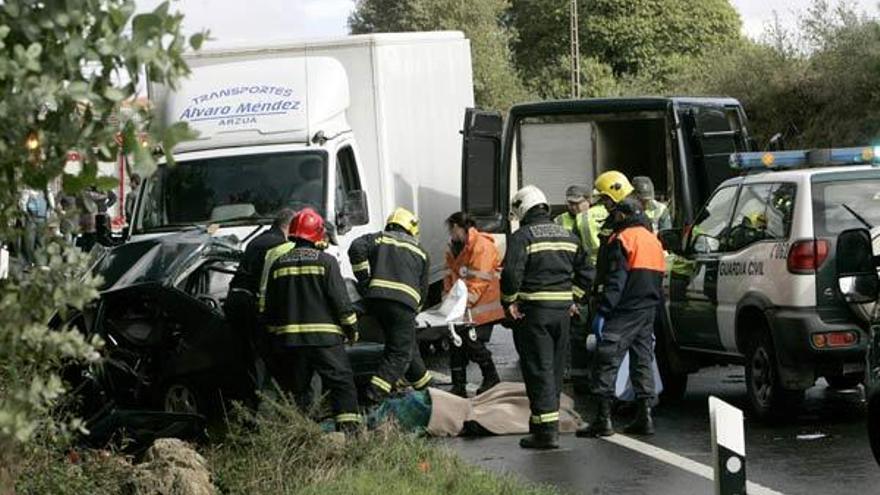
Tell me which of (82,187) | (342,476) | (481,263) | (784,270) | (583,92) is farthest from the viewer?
(583,92)

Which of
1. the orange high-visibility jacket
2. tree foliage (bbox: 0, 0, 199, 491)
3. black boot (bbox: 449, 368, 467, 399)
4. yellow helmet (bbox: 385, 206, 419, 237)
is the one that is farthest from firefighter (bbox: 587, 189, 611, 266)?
tree foliage (bbox: 0, 0, 199, 491)

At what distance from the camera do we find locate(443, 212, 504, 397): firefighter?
50.7 feet

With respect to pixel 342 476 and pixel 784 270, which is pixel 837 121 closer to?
pixel 784 270

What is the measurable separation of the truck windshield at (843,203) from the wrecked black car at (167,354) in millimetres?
3293

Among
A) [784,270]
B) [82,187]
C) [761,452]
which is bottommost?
[761,452]

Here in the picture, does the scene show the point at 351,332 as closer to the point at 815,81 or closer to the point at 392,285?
the point at 392,285

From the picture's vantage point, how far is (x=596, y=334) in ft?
43.1

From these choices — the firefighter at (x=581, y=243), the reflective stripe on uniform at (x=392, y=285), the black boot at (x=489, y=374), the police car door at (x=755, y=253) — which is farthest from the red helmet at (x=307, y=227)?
the black boot at (x=489, y=374)

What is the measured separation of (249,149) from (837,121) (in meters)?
27.5

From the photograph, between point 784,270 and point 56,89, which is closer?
point 56,89

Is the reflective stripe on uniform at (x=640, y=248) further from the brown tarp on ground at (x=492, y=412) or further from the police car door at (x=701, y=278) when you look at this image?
the brown tarp on ground at (x=492, y=412)

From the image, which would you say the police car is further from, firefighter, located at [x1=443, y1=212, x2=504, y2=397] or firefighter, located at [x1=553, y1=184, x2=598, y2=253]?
firefighter, located at [x1=443, y1=212, x2=504, y2=397]

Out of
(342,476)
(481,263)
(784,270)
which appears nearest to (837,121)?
(481,263)

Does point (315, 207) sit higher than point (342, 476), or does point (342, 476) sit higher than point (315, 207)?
point (315, 207)
